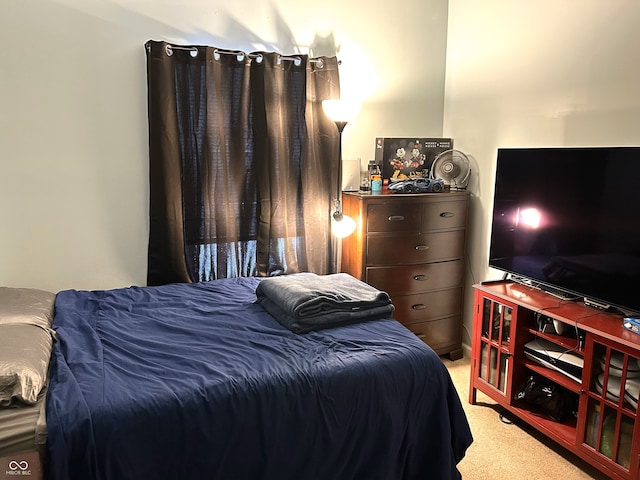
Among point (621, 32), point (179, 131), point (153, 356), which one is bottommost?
point (153, 356)

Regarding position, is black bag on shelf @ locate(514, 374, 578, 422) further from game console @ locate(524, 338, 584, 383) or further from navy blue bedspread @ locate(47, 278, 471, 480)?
navy blue bedspread @ locate(47, 278, 471, 480)

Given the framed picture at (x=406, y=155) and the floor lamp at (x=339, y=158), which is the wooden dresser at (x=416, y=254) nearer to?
the floor lamp at (x=339, y=158)

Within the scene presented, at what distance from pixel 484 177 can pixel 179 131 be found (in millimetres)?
1927

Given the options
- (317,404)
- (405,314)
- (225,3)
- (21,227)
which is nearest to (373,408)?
(317,404)

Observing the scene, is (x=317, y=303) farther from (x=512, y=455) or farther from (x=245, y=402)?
(x=512, y=455)

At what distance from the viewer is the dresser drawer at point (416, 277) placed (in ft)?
10.1

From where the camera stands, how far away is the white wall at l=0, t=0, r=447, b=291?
8.21ft

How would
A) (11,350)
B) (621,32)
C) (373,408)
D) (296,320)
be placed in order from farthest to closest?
(621,32)
(296,320)
(373,408)
(11,350)

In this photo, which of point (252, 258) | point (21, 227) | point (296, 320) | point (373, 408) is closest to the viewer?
point (373, 408)

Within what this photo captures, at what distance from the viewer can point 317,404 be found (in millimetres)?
1707

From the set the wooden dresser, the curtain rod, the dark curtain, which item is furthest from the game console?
the curtain rod

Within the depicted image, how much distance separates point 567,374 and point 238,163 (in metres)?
2.04

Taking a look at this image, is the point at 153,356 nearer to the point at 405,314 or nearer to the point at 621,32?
the point at 405,314

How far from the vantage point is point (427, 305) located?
10.6 ft
